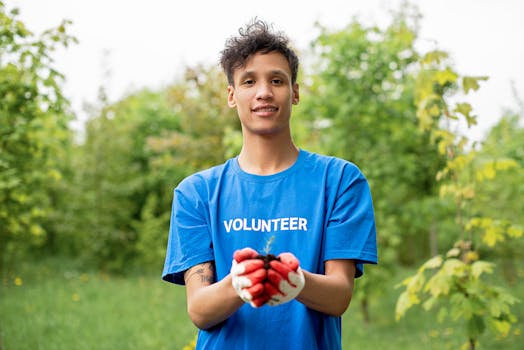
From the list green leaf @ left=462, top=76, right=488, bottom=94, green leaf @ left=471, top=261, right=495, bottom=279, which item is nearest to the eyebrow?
green leaf @ left=462, top=76, right=488, bottom=94

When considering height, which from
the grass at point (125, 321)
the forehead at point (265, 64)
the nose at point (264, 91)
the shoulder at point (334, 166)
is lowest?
the grass at point (125, 321)

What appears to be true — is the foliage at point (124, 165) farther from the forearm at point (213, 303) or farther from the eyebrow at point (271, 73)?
the forearm at point (213, 303)

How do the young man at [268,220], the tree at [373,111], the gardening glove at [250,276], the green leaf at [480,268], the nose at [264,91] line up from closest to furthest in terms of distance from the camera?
the gardening glove at [250,276], the young man at [268,220], the nose at [264,91], the green leaf at [480,268], the tree at [373,111]

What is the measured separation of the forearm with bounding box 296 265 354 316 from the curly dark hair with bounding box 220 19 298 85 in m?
0.80

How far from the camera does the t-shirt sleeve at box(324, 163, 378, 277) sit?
181 centimetres

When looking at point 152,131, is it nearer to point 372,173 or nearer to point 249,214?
point 372,173

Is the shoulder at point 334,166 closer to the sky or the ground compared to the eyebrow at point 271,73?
closer to the ground

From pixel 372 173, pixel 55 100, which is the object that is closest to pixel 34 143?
pixel 55 100

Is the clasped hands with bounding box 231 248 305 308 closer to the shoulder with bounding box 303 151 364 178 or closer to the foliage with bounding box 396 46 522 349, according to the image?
the shoulder with bounding box 303 151 364 178

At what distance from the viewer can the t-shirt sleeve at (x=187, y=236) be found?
1.90 meters

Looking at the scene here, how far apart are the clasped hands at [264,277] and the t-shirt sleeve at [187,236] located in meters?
0.44

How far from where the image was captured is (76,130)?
1335 cm

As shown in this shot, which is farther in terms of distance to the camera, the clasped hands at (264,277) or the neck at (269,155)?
the neck at (269,155)

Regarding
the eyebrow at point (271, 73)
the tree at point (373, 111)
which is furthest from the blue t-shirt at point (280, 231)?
the tree at point (373, 111)
